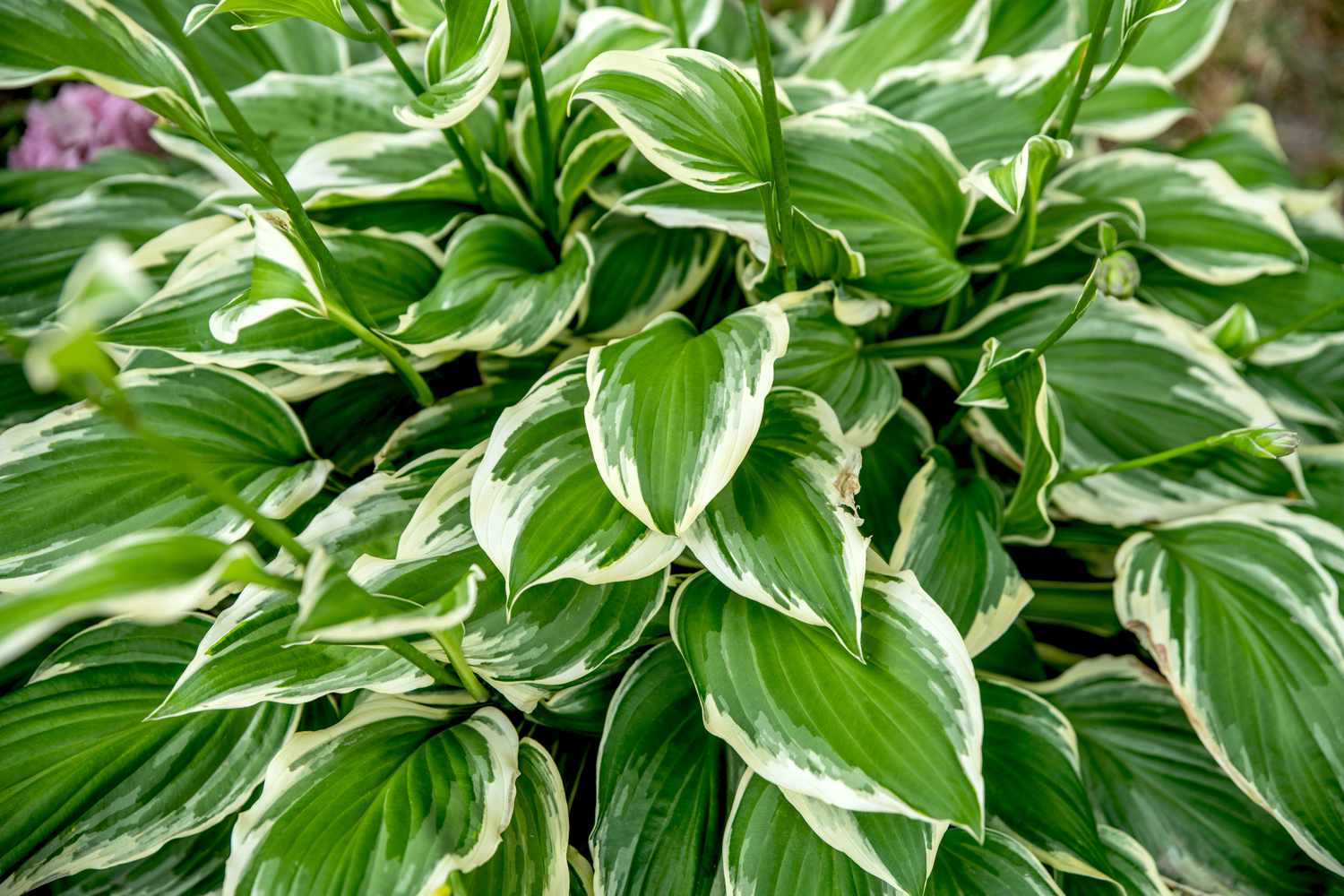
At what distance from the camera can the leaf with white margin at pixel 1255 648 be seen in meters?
0.61

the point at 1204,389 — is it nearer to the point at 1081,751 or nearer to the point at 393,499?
the point at 1081,751

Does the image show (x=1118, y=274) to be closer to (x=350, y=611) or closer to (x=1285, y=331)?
(x=1285, y=331)

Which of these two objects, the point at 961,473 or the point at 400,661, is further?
the point at 961,473

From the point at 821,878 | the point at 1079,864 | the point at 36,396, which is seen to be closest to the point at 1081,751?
the point at 1079,864

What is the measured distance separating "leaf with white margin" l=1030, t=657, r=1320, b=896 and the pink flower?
1.10m

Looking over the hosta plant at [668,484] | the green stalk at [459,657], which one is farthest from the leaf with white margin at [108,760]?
→ the green stalk at [459,657]

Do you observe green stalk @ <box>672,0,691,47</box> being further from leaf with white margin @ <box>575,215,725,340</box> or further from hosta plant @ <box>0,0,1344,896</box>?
leaf with white margin @ <box>575,215,725,340</box>

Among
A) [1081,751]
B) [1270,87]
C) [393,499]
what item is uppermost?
[393,499]

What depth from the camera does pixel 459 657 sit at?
0.51m

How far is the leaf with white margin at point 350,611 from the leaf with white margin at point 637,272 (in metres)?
0.39

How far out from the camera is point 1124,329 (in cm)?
76

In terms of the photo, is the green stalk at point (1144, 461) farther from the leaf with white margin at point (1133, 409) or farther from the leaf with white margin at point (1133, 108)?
the leaf with white margin at point (1133, 108)

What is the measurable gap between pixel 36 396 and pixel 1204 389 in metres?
0.91

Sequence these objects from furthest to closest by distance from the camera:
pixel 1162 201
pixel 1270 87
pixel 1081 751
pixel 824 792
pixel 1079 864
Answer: pixel 1270 87 → pixel 1162 201 → pixel 1081 751 → pixel 1079 864 → pixel 824 792
